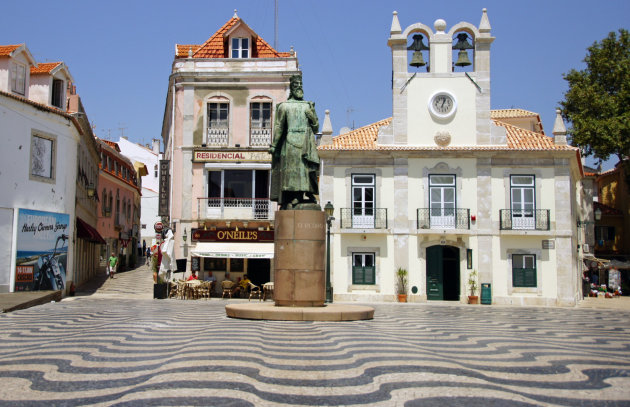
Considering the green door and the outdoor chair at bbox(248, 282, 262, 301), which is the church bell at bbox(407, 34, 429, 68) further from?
the outdoor chair at bbox(248, 282, 262, 301)

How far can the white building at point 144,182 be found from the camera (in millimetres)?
58594

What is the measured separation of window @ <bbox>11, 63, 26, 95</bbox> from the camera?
23.8m

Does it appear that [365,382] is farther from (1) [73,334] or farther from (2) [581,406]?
(1) [73,334]

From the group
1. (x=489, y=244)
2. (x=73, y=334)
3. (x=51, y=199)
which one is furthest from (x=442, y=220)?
(x=73, y=334)

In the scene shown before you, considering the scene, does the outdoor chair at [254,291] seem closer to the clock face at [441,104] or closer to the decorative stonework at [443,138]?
the decorative stonework at [443,138]

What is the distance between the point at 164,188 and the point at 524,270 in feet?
50.8

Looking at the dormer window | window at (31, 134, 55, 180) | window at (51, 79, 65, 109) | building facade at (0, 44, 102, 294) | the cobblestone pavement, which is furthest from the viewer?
the dormer window

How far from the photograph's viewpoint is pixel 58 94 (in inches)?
1029

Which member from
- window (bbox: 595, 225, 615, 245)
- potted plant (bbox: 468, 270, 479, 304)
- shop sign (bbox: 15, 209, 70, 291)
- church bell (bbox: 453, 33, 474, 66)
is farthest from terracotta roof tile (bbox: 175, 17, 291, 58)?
window (bbox: 595, 225, 615, 245)

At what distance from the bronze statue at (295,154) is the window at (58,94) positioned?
47.7 feet

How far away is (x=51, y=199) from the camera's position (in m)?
23.7

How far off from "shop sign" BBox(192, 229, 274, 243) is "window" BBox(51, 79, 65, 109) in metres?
7.31

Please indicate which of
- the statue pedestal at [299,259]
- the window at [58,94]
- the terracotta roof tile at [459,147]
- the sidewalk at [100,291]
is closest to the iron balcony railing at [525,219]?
the terracotta roof tile at [459,147]

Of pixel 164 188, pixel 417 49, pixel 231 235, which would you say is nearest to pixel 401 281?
pixel 231 235
